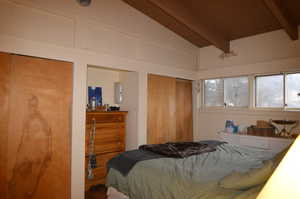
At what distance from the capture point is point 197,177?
1.51 meters

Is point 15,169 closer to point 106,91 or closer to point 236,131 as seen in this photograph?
point 106,91

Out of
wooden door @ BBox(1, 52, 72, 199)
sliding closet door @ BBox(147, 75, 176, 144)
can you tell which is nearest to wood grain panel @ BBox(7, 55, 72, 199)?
wooden door @ BBox(1, 52, 72, 199)

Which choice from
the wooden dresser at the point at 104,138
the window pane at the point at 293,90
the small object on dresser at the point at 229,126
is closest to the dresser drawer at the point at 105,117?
the wooden dresser at the point at 104,138

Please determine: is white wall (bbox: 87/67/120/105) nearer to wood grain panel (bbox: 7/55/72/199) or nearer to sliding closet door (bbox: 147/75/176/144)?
sliding closet door (bbox: 147/75/176/144)

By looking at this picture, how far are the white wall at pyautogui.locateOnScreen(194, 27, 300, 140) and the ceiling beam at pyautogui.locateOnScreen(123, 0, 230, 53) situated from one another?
30 cm

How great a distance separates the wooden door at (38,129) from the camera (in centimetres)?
231

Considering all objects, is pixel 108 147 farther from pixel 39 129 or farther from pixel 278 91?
pixel 278 91

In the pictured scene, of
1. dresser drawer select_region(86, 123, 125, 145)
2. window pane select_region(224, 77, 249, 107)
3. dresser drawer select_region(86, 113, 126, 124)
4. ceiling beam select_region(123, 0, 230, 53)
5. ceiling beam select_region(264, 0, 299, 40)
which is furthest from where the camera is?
window pane select_region(224, 77, 249, 107)

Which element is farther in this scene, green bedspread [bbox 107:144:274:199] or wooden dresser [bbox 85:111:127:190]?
wooden dresser [bbox 85:111:127:190]

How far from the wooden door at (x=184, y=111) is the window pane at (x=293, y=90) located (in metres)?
1.93

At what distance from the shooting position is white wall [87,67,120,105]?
371 centimetres

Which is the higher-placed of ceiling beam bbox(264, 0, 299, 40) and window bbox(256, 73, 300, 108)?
ceiling beam bbox(264, 0, 299, 40)

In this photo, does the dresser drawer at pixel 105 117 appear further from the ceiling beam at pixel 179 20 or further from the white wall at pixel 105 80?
the ceiling beam at pixel 179 20

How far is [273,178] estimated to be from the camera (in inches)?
17.6
